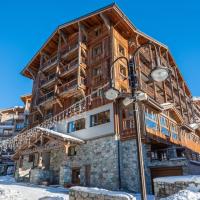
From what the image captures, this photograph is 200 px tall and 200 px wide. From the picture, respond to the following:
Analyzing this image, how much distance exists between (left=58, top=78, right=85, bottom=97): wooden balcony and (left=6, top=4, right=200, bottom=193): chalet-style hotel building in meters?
0.11

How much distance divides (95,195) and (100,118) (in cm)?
1261

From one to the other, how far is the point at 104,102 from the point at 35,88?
49.9 ft

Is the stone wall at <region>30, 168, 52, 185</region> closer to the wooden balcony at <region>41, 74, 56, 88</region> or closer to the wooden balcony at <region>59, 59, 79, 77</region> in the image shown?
the wooden balcony at <region>41, 74, 56, 88</region>

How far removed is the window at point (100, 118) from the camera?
19139mm

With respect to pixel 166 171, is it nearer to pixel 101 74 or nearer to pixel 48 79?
pixel 101 74

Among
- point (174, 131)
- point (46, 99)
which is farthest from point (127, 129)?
point (46, 99)

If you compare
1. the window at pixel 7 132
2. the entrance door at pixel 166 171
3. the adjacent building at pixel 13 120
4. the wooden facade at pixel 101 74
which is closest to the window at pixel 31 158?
the wooden facade at pixel 101 74

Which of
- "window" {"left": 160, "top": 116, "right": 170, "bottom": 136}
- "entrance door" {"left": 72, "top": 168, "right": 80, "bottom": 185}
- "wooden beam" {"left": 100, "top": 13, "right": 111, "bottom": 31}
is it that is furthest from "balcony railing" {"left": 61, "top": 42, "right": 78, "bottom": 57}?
"entrance door" {"left": 72, "top": 168, "right": 80, "bottom": 185}

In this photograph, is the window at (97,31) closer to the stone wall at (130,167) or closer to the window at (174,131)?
the window at (174,131)

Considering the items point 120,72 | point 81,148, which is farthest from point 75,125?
point 120,72

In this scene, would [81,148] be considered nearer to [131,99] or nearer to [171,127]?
[171,127]

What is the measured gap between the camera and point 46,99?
86.7ft

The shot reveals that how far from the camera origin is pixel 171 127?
20.4m

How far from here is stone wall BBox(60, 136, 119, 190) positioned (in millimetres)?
16719
